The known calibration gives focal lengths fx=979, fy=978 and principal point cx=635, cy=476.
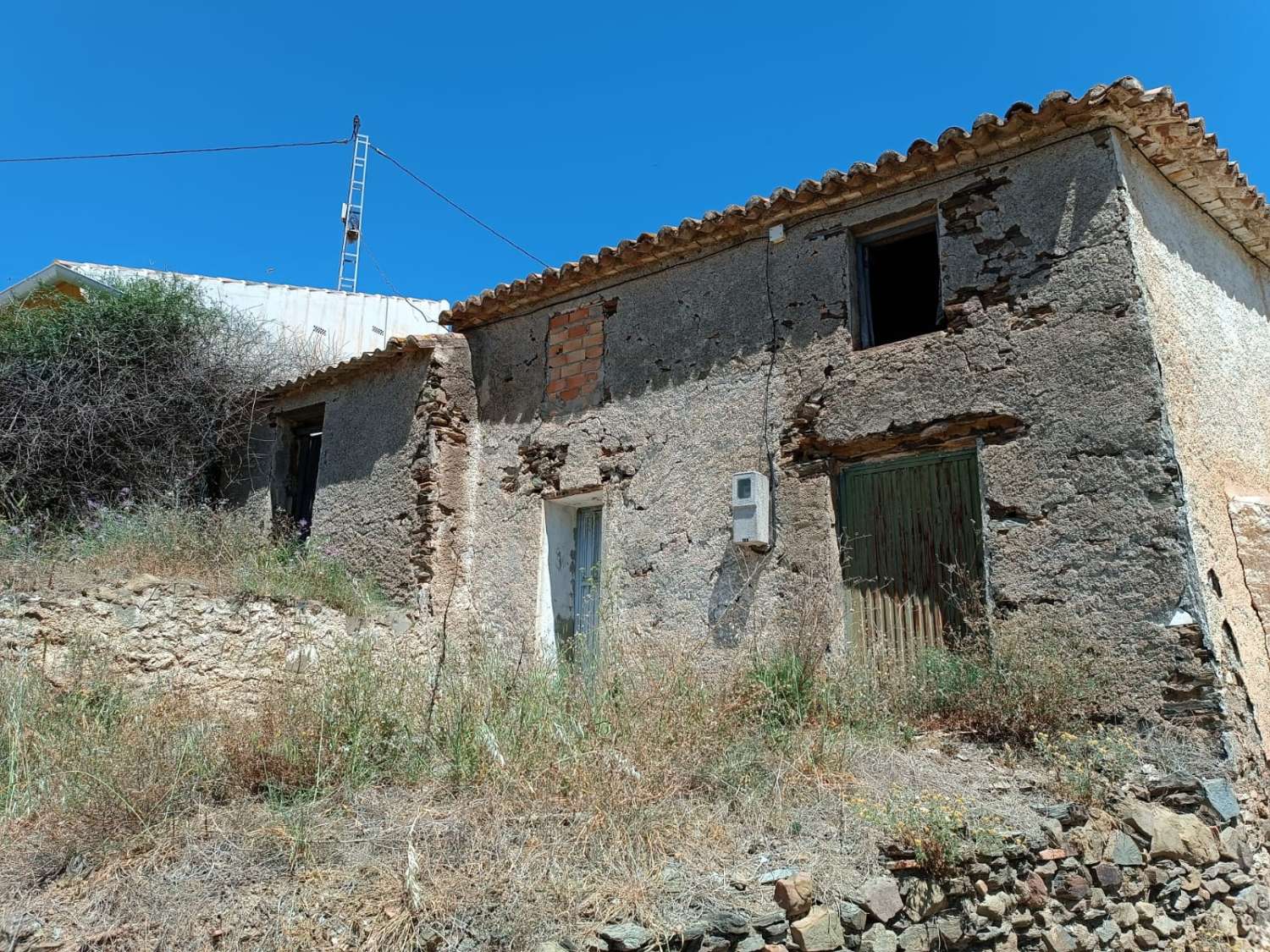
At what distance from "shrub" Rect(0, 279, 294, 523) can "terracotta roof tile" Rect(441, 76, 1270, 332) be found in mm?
4365

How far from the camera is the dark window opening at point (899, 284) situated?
739cm

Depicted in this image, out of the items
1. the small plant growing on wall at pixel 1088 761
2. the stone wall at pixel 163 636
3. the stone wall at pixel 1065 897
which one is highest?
the stone wall at pixel 163 636

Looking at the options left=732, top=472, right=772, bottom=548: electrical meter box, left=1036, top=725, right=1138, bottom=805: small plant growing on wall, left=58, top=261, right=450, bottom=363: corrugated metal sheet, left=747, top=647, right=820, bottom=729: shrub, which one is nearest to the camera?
left=1036, top=725, right=1138, bottom=805: small plant growing on wall

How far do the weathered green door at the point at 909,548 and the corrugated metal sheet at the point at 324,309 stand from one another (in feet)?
28.4

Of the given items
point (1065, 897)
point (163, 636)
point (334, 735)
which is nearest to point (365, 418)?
point (163, 636)

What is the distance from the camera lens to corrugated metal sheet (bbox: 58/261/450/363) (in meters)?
14.0

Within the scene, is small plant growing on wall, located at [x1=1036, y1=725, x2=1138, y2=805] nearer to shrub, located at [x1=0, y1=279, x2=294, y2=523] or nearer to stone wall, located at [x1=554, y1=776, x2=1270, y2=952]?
stone wall, located at [x1=554, y1=776, x2=1270, y2=952]

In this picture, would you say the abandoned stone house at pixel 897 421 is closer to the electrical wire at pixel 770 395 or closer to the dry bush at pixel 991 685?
the electrical wire at pixel 770 395

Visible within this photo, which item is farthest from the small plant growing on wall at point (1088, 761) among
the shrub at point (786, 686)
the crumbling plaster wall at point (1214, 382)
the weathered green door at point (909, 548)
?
the shrub at point (786, 686)

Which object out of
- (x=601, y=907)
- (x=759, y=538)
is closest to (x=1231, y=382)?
(x=759, y=538)

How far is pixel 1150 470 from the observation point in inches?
226

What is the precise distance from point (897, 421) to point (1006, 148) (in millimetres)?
2004

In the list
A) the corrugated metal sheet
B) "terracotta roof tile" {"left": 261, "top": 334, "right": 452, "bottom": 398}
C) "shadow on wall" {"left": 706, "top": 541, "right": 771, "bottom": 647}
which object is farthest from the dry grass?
the corrugated metal sheet

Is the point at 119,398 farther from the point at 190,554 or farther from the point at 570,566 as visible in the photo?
the point at 570,566
